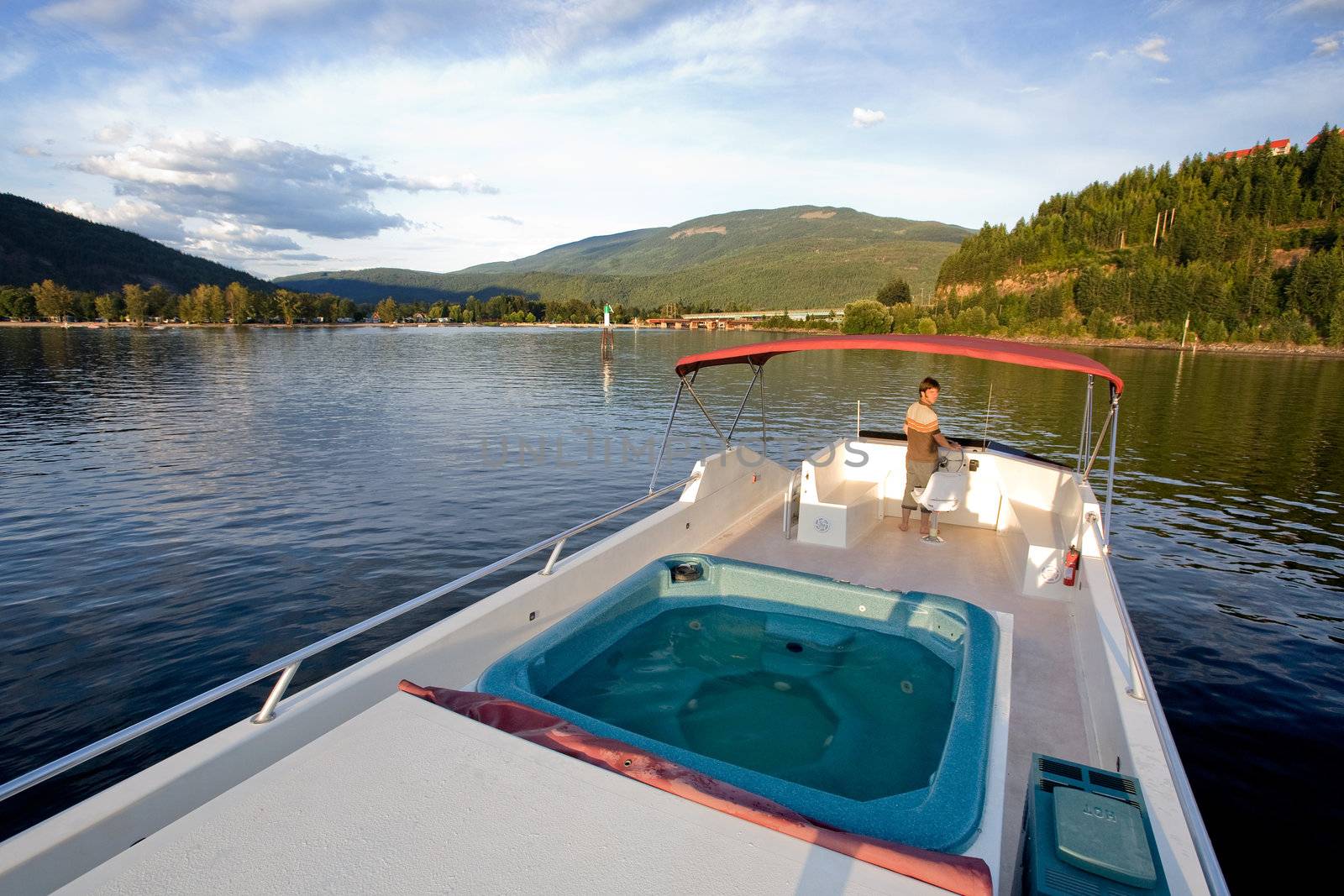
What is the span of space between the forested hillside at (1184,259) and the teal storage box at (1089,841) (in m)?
88.1

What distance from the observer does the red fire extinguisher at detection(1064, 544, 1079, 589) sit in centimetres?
563

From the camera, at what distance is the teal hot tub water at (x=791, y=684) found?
2.82m

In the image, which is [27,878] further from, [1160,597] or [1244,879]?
[1160,597]

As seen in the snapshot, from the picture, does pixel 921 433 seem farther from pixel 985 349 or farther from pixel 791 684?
pixel 791 684

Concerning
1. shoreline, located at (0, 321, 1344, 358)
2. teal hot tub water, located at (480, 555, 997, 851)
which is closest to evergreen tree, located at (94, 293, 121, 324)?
shoreline, located at (0, 321, 1344, 358)

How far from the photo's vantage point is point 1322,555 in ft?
35.8

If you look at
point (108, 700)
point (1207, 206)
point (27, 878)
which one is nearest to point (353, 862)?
point (27, 878)

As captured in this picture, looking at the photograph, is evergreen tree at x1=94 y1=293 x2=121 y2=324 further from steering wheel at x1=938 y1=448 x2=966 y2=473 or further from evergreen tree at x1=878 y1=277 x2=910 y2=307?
steering wheel at x1=938 y1=448 x2=966 y2=473

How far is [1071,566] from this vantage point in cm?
564

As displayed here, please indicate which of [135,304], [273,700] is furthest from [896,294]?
[273,700]

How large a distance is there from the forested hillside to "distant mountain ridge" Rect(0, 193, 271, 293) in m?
154

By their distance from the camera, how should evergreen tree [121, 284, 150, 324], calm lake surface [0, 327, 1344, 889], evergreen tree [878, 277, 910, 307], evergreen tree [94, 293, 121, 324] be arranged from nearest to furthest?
calm lake surface [0, 327, 1344, 889]
evergreen tree [94, 293, 121, 324]
evergreen tree [121, 284, 150, 324]
evergreen tree [878, 277, 910, 307]

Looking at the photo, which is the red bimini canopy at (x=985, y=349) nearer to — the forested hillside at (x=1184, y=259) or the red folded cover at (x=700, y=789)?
the red folded cover at (x=700, y=789)

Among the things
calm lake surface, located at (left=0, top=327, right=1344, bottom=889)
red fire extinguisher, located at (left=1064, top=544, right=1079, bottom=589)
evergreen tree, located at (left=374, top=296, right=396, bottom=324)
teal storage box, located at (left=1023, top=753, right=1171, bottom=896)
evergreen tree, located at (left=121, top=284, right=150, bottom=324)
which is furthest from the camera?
evergreen tree, located at (left=374, top=296, right=396, bottom=324)
